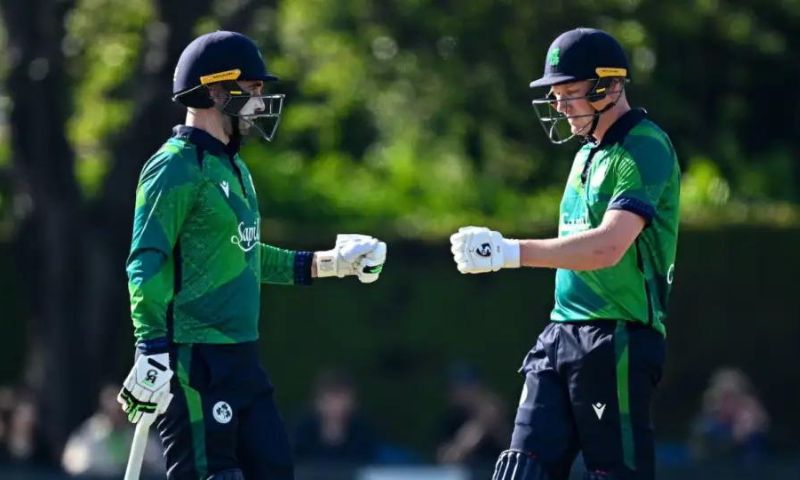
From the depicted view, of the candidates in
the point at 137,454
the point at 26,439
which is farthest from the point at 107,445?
the point at 137,454

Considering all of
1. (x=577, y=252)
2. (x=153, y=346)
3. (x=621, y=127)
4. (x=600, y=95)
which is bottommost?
(x=153, y=346)

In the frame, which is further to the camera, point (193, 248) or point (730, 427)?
point (730, 427)

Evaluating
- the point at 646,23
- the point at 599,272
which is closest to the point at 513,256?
the point at 599,272

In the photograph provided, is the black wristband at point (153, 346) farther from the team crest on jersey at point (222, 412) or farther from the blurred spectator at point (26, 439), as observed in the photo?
the blurred spectator at point (26, 439)

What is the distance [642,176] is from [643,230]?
0.22 meters

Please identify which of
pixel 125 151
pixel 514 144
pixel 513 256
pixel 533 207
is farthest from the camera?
pixel 533 207

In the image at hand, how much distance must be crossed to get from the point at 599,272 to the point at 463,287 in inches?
339

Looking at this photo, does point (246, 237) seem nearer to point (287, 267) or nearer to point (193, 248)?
point (193, 248)

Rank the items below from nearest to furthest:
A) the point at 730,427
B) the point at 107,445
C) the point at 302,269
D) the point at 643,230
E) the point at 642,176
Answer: the point at 642,176
the point at 643,230
the point at 302,269
the point at 107,445
the point at 730,427

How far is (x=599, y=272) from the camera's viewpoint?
6.57 meters

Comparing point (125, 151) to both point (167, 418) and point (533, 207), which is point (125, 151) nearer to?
point (533, 207)

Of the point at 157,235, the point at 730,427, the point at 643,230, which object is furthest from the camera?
the point at 730,427

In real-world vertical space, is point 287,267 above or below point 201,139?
below

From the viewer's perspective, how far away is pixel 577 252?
6.34m
